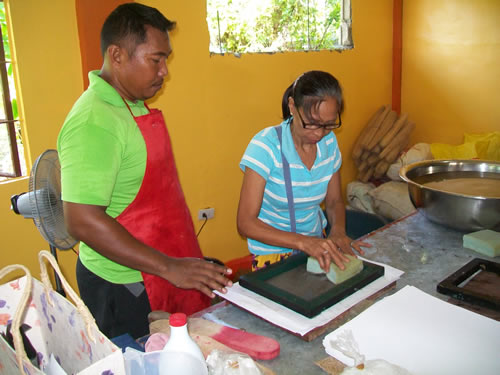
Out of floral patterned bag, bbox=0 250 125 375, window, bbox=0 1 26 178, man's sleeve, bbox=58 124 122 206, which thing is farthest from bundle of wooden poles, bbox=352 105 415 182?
floral patterned bag, bbox=0 250 125 375

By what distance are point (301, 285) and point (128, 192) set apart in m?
0.71

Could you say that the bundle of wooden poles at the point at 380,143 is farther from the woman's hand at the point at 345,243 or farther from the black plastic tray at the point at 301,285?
the black plastic tray at the point at 301,285

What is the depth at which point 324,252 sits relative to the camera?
158 cm

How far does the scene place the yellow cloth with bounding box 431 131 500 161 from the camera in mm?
3998

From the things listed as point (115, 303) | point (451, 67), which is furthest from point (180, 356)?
point (451, 67)

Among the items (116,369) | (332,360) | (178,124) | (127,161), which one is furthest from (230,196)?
(116,369)

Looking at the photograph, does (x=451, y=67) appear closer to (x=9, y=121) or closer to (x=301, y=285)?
(x=301, y=285)

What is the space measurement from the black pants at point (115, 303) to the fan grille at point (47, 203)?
0.15 meters

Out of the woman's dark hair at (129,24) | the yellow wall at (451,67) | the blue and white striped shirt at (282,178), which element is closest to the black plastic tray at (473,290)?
the blue and white striped shirt at (282,178)

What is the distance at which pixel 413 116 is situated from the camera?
5023 millimetres

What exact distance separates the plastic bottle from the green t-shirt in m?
0.61

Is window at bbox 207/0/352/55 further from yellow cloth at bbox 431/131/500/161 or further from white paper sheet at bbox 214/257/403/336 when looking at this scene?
white paper sheet at bbox 214/257/403/336

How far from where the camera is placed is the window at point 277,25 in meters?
3.55

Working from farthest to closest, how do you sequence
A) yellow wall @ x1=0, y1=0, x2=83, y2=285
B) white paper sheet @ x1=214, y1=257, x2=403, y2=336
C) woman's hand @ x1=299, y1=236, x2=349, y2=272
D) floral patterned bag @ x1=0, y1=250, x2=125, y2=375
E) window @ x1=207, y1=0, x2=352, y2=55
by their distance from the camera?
1. window @ x1=207, y1=0, x2=352, y2=55
2. yellow wall @ x1=0, y1=0, x2=83, y2=285
3. woman's hand @ x1=299, y1=236, x2=349, y2=272
4. white paper sheet @ x1=214, y1=257, x2=403, y2=336
5. floral patterned bag @ x1=0, y1=250, x2=125, y2=375
